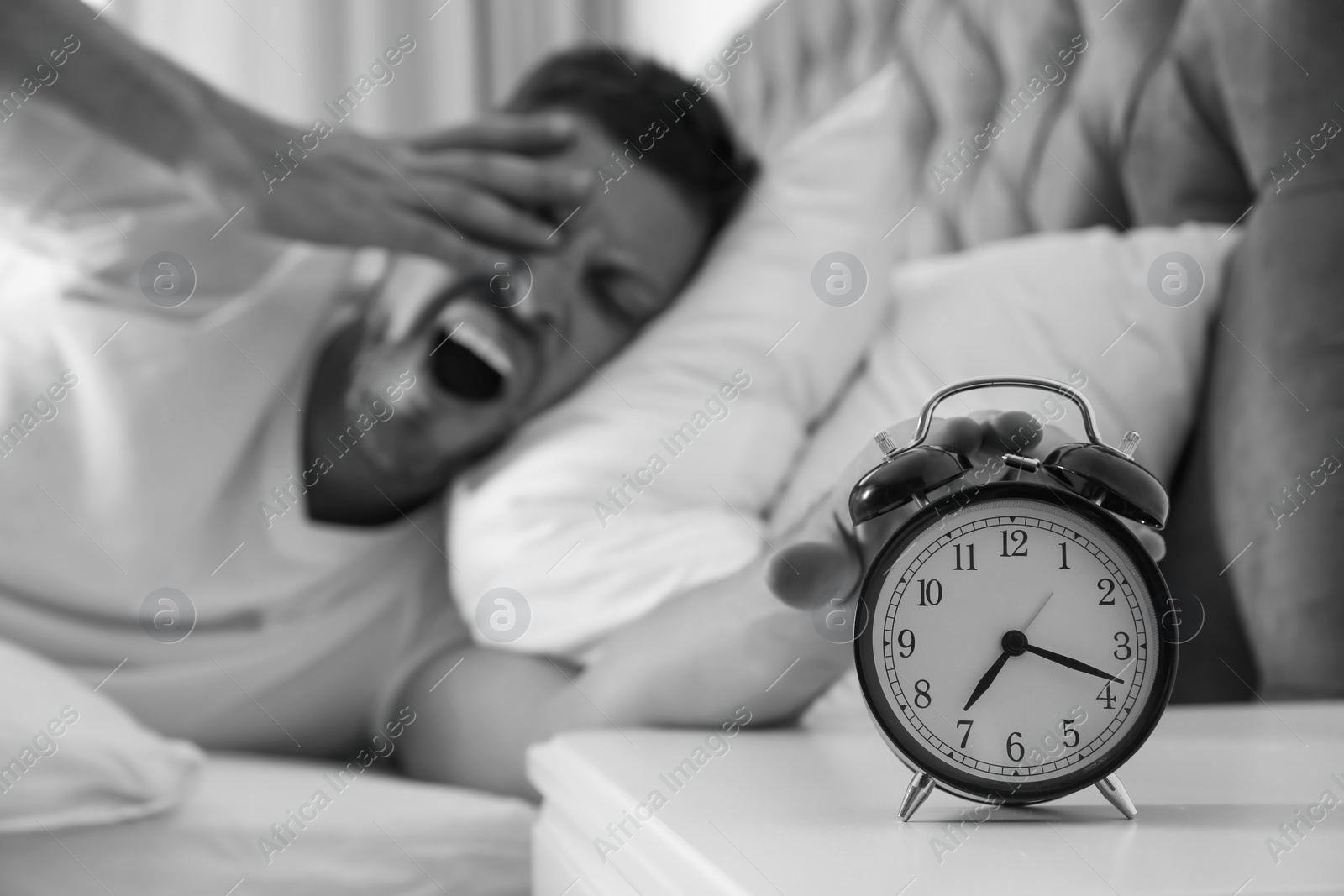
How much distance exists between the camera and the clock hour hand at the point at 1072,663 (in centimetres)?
51

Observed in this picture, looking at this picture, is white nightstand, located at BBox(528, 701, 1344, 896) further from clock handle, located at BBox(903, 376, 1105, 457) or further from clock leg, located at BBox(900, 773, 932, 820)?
clock handle, located at BBox(903, 376, 1105, 457)

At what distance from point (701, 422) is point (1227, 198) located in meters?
0.60

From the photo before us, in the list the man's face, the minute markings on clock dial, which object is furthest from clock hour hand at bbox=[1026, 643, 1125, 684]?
the man's face

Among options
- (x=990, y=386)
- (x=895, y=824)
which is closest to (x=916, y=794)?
(x=895, y=824)

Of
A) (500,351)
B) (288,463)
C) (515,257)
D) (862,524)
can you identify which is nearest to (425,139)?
(515,257)

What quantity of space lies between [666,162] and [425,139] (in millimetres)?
316

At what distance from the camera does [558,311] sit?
1.25m

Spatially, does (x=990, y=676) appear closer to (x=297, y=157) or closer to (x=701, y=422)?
(x=701, y=422)

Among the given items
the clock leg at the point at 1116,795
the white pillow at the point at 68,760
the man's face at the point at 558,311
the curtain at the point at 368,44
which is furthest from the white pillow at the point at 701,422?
the curtain at the point at 368,44

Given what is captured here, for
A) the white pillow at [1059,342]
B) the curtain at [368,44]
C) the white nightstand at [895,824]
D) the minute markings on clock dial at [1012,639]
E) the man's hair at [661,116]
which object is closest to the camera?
the white nightstand at [895,824]

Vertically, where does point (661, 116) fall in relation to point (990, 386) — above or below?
above

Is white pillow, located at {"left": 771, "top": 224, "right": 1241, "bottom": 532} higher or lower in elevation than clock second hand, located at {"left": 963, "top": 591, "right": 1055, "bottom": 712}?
lower

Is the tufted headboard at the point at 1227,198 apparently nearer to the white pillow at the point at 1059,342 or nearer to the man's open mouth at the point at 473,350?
the white pillow at the point at 1059,342

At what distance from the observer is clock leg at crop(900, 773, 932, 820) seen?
0.50m
